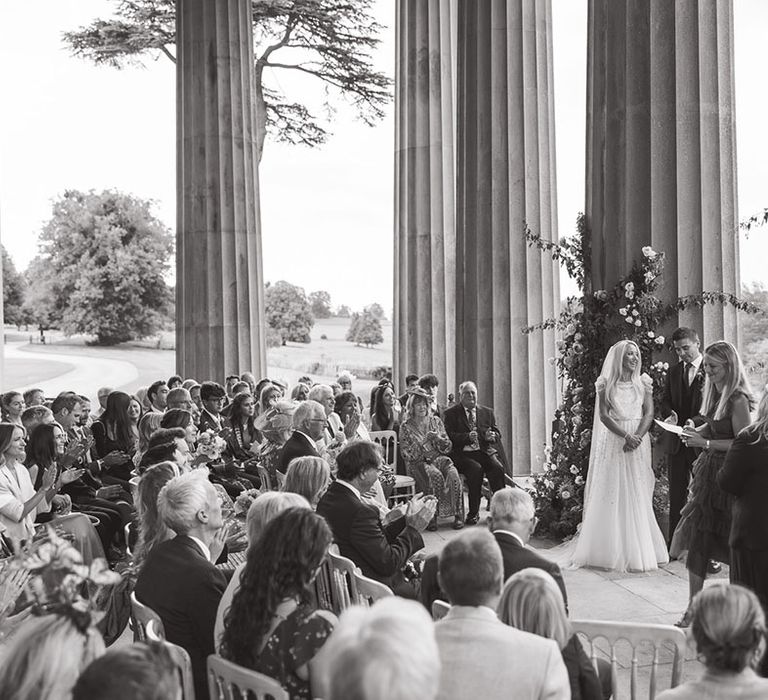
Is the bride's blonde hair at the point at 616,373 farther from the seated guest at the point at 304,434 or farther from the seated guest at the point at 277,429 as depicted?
the seated guest at the point at 277,429

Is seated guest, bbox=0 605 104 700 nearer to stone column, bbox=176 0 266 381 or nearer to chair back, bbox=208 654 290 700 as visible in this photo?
chair back, bbox=208 654 290 700

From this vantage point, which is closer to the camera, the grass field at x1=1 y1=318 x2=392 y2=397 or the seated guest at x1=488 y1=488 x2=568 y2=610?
the seated guest at x1=488 y1=488 x2=568 y2=610

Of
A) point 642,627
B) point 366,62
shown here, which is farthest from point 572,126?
point 642,627

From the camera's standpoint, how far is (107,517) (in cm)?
840

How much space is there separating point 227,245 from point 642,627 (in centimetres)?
1375

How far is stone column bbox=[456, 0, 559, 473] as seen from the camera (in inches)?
507

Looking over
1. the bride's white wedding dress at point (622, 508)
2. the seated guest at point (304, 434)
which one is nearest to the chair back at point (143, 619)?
the seated guest at point (304, 434)

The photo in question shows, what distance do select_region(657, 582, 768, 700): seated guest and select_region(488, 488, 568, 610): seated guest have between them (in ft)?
4.48

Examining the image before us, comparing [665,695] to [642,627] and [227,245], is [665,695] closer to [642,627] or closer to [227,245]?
[642,627]

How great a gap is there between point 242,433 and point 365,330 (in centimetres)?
1739

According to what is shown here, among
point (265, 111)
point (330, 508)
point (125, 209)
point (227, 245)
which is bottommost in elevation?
point (330, 508)

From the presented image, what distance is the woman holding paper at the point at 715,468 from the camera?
6098 mm

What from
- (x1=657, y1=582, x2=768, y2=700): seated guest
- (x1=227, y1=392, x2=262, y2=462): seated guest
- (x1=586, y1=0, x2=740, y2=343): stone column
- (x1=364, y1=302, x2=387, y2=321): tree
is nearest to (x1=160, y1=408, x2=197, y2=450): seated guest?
(x1=227, y1=392, x2=262, y2=462): seated guest

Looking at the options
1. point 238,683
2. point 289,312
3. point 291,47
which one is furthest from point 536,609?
point 291,47
